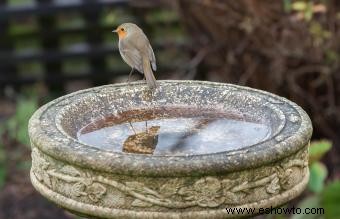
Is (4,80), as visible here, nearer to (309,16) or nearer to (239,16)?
Answer: (239,16)

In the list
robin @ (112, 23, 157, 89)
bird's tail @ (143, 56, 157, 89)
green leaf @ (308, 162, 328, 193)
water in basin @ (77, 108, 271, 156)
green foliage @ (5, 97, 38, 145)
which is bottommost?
green foliage @ (5, 97, 38, 145)

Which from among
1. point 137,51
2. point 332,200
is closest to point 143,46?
point 137,51

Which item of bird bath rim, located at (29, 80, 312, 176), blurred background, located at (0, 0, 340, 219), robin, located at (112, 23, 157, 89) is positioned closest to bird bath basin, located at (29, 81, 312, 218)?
bird bath rim, located at (29, 80, 312, 176)

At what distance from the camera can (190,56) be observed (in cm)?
654

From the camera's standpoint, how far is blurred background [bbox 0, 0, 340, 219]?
5.34 m

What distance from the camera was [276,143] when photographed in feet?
8.80

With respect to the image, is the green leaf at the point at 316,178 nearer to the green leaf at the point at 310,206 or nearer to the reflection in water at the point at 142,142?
the green leaf at the point at 310,206

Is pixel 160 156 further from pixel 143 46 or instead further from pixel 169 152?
pixel 143 46

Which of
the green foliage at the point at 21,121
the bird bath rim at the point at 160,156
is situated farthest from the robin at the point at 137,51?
the green foliage at the point at 21,121

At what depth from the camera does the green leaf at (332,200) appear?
4.14 m

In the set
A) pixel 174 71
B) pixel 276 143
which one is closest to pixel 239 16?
pixel 174 71

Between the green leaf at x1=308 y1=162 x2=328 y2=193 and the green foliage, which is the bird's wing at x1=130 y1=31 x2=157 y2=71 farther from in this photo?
the green foliage

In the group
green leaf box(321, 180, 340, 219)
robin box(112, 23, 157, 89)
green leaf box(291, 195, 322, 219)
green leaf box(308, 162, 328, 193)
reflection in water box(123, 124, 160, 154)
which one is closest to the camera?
reflection in water box(123, 124, 160, 154)

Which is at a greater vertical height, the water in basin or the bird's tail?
the bird's tail
